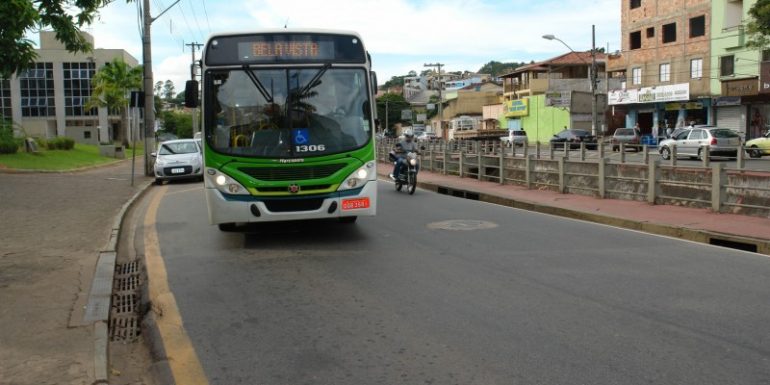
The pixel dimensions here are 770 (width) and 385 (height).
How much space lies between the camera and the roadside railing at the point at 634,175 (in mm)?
11742

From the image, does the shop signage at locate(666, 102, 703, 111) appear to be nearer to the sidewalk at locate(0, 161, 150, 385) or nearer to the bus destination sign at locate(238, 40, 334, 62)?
the sidewalk at locate(0, 161, 150, 385)

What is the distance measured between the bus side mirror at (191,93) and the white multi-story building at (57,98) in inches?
2840

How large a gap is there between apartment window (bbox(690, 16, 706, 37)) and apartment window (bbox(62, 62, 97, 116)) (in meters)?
63.1

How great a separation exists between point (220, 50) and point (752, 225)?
27.9 feet

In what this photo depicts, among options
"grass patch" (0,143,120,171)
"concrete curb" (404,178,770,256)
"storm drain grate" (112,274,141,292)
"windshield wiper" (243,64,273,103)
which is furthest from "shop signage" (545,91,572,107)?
"storm drain grate" (112,274,141,292)

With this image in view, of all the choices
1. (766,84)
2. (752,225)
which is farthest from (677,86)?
(752,225)

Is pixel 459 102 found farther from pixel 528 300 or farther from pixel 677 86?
pixel 528 300

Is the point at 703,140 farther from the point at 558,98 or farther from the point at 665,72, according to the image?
the point at 558,98

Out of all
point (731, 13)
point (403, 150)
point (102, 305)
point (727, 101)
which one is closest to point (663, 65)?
point (731, 13)

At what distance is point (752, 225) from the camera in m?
10.4

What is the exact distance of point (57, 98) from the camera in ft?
251

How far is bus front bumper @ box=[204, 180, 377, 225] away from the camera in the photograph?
29.9 feet

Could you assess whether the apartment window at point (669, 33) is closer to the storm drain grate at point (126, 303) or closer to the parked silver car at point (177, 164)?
the parked silver car at point (177, 164)

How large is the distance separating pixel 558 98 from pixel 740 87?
2210 centimetres
